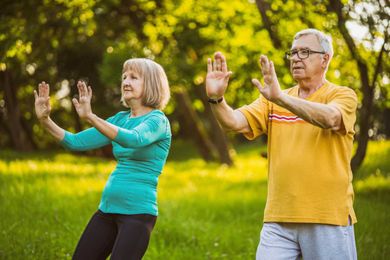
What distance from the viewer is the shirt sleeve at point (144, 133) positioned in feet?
11.9

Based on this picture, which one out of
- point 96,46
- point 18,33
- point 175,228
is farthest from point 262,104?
point 96,46

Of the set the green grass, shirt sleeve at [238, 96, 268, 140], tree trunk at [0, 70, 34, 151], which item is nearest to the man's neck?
shirt sleeve at [238, 96, 268, 140]

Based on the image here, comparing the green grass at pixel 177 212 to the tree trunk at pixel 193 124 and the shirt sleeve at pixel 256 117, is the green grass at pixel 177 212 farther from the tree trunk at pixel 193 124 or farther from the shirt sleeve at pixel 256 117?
the tree trunk at pixel 193 124

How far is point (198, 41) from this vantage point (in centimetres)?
1357

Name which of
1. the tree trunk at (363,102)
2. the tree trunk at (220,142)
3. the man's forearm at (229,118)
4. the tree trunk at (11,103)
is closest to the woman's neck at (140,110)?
the man's forearm at (229,118)

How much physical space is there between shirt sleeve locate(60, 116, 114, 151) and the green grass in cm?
207

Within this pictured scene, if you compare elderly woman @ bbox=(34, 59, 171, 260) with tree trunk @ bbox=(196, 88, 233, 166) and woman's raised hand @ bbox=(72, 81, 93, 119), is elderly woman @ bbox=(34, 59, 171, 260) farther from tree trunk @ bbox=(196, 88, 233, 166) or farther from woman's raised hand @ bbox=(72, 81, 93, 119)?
tree trunk @ bbox=(196, 88, 233, 166)

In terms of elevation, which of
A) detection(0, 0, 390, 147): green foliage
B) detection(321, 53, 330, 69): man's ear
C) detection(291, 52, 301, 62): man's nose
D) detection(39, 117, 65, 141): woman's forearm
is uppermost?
detection(0, 0, 390, 147): green foliage

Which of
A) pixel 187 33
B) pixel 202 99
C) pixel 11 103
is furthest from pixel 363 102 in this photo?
pixel 11 103

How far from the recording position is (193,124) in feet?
59.1

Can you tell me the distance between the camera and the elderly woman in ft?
12.7

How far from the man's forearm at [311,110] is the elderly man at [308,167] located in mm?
106

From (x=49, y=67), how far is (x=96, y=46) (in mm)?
2581

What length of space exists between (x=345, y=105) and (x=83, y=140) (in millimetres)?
1849
